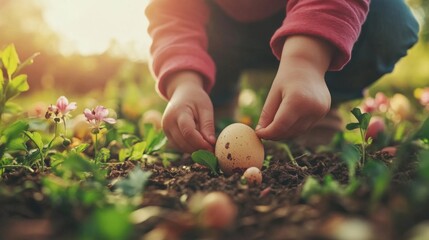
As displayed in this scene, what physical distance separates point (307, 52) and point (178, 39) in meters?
0.70

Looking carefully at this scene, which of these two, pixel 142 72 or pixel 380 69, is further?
pixel 142 72

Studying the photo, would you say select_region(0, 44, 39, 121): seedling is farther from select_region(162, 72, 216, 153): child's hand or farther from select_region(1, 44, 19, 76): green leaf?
select_region(162, 72, 216, 153): child's hand

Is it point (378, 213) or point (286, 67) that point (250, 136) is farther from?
point (378, 213)

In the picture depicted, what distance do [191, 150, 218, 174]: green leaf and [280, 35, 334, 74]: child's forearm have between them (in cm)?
34

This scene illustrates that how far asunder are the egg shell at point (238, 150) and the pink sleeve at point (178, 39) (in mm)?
444

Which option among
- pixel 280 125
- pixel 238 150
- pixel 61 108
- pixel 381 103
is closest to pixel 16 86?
pixel 61 108

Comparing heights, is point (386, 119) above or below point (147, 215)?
below

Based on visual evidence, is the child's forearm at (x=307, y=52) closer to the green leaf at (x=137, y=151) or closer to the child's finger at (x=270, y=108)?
the child's finger at (x=270, y=108)

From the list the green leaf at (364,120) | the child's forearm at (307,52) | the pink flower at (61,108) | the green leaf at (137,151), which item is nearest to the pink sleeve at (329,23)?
the child's forearm at (307,52)

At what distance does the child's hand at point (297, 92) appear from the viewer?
1252mm

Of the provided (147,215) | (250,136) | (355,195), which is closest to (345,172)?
(250,136)

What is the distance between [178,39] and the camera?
1878mm

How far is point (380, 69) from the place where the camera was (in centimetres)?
207

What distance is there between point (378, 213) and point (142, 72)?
456 centimetres
